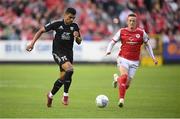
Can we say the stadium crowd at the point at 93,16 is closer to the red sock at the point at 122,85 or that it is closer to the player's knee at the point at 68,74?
the red sock at the point at 122,85

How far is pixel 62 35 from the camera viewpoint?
15.0m

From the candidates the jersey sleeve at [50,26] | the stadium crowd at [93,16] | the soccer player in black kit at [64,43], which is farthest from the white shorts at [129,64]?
the stadium crowd at [93,16]

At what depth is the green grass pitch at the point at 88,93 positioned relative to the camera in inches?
546

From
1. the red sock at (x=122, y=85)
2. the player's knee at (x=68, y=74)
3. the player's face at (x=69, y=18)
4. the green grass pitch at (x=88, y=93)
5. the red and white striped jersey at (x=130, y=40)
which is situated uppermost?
the player's face at (x=69, y=18)

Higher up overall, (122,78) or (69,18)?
(69,18)

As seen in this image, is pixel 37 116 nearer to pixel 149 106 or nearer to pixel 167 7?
pixel 149 106

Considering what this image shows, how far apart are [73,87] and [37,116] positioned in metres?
7.90

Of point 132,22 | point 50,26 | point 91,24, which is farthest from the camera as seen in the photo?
point 91,24

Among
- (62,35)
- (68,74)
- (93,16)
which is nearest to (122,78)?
(68,74)

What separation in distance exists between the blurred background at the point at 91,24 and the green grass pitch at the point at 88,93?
957 millimetres

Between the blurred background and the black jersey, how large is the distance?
16.1m

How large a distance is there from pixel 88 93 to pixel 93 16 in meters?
14.6

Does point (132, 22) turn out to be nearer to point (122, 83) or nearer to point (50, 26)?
point (122, 83)

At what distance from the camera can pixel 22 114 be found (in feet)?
44.3
